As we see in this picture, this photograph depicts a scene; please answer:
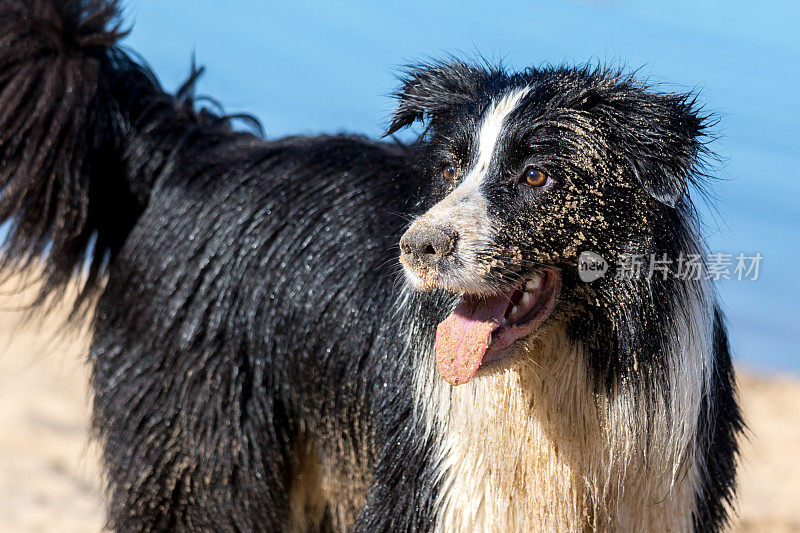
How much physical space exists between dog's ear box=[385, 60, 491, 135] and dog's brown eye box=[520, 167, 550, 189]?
399 mm

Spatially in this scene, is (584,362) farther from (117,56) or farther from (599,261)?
(117,56)

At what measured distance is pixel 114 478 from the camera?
12.1 feet

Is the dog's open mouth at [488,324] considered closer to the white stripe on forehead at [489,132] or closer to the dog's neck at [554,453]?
the dog's neck at [554,453]

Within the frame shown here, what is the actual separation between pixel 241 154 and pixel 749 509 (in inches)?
144

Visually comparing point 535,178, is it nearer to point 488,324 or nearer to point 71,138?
point 488,324

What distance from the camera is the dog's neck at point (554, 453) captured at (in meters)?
2.81

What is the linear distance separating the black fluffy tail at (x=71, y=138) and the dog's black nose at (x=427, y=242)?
1583 mm

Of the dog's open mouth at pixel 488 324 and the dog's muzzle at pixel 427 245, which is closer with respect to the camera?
the dog's muzzle at pixel 427 245

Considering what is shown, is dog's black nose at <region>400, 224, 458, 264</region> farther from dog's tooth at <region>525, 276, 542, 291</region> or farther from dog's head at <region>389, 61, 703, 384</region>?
dog's tooth at <region>525, 276, 542, 291</region>

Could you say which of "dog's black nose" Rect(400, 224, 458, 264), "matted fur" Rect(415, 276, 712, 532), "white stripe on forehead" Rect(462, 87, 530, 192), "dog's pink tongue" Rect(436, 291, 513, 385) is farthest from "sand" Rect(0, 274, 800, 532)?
"white stripe on forehead" Rect(462, 87, 530, 192)

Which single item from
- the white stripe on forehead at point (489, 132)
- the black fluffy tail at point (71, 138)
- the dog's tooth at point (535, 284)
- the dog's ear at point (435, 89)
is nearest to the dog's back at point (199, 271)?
the black fluffy tail at point (71, 138)

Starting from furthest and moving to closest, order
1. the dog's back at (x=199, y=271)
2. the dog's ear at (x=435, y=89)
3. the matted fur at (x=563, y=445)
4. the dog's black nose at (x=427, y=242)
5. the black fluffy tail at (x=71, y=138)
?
the black fluffy tail at (x=71, y=138), the dog's back at (x=199, y=271), the dog's ear at (x=435, y=89), the matted fur at (x=563, y=445), the dog's black nose at (x=427, y=242)

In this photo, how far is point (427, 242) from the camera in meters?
2.57

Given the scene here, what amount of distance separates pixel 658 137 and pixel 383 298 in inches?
45.3
